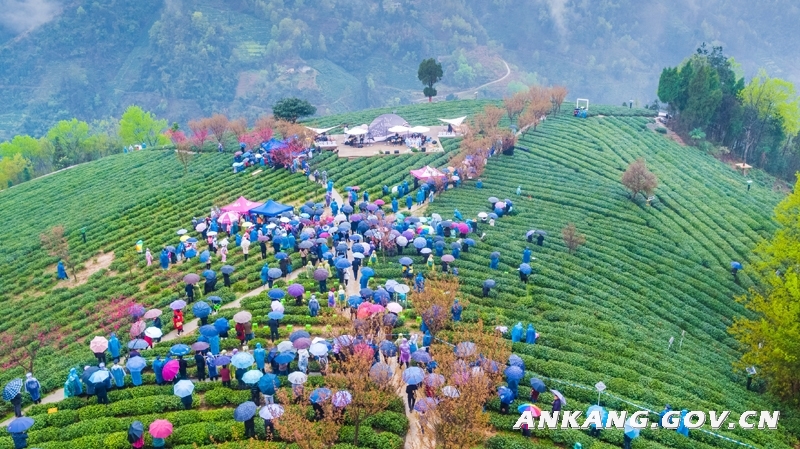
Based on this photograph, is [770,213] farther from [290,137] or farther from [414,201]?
[290,137]

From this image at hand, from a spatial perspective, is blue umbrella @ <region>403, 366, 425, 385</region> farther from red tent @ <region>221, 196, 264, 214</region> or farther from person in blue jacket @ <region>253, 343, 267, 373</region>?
Answer: red tent @ <region>221, 196, 264, 214</region>

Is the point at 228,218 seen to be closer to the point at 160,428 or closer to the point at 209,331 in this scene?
the point at 209,331

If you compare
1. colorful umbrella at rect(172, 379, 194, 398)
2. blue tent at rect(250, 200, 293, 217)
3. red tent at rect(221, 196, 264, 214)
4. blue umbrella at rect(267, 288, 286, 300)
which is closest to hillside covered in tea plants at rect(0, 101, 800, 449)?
colorful umbrella at rect(172, 379, 194, 398)

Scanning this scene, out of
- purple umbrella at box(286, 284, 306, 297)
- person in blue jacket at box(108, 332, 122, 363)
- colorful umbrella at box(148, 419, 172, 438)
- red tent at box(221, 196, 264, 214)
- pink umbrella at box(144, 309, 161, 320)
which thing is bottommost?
person in blue jacket at box(108, 332, 122, 363)

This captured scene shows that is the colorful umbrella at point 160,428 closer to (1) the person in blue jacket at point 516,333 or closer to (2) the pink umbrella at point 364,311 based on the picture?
(2) the pink umbrella at point 364,311

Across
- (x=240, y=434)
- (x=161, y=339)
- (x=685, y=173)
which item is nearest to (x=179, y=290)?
(x=161, y=339)
